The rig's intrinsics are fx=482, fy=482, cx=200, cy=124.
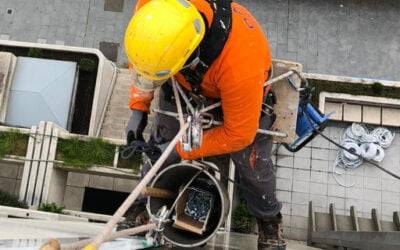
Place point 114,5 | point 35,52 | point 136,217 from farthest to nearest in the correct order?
point 114,5 < point 35,52 < point 136,217

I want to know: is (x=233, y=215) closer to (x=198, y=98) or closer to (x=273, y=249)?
(x=273, y=249)

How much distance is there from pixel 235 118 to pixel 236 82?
223 millimetres

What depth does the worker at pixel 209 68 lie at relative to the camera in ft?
7.29

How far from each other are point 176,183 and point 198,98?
52 cm

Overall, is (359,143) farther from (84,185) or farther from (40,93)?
(40,93)

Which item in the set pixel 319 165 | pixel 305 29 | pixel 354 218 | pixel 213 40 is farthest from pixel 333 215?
pixel 213 40

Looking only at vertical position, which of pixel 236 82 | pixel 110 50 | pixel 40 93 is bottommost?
pixel 236 82

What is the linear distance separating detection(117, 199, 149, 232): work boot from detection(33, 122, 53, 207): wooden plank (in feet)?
9.39

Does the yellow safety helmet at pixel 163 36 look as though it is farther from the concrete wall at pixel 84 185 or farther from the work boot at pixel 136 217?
the concrete wall at pixel 84 185

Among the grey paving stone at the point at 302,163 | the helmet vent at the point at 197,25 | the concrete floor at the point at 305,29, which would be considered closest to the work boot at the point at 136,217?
the helmet vent at the point at 197,25

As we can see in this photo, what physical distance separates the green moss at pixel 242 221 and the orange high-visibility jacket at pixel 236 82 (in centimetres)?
346

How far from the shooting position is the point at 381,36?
6.87 meters

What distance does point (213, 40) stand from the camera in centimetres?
241

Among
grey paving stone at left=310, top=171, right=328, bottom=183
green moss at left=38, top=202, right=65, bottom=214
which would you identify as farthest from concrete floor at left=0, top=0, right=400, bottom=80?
green moss at left=38, top=202, right=65, bottom=214
